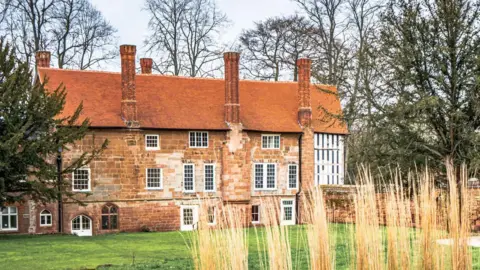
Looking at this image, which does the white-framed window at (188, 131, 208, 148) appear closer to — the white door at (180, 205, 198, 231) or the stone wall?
the stone wall

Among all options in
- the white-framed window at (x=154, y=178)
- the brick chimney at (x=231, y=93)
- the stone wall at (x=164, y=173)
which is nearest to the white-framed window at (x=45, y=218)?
the stone wall at (x=164, y=173)

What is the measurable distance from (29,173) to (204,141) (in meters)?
9.25

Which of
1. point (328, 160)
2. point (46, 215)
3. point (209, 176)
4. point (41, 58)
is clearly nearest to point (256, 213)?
point (209, 176)

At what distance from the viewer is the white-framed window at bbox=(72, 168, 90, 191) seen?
26.9 meters

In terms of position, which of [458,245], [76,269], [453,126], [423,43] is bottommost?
[76,269]

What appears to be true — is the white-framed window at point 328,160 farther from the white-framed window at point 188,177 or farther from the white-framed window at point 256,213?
the white-framed window at point 188,177

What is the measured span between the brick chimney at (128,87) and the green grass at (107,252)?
208 inches

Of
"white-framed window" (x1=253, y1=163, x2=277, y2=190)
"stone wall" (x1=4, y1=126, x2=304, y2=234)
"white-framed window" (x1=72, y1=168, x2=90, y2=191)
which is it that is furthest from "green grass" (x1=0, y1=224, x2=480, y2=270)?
"white-framed window" (x1=253, y1=163, x2=277, y2=190)

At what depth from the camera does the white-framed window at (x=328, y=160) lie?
31.5m

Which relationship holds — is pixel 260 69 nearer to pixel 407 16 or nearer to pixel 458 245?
pixel 407 16

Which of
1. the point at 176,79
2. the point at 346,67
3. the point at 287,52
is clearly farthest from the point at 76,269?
the point at 287,52

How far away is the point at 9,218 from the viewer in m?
25.9

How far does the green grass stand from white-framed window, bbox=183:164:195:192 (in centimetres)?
415

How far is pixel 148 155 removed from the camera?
2811 cm
